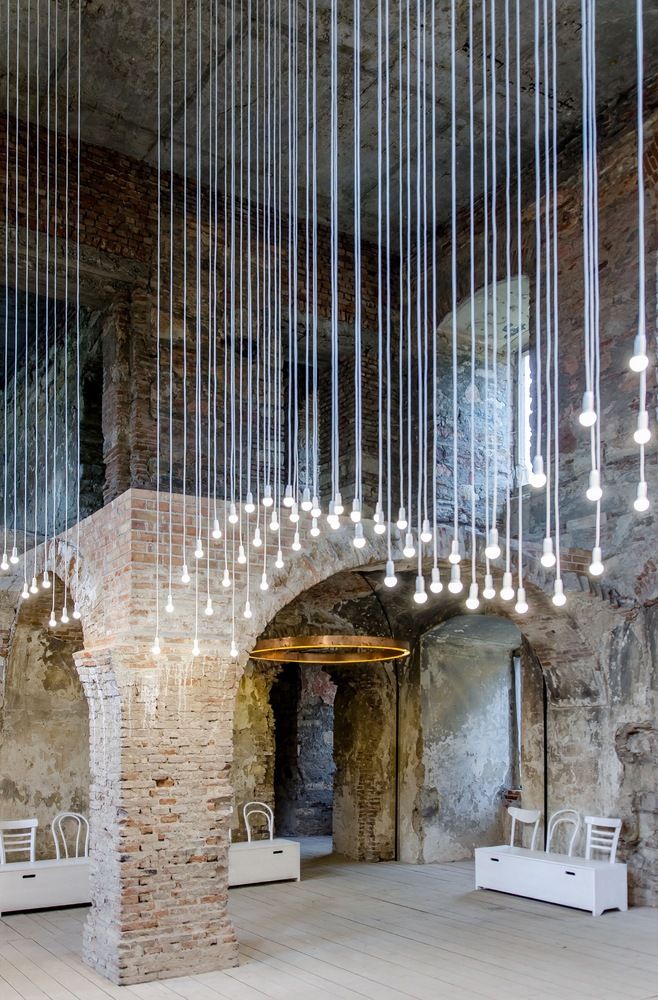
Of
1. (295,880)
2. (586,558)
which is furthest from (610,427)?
(295,880)

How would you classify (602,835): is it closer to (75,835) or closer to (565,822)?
(565,822)

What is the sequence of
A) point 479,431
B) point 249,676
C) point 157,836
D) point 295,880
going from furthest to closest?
point 479,431 → point 249,676 → point 295,880 → point 157,836

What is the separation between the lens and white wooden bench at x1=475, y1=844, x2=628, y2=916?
9359 millimetres

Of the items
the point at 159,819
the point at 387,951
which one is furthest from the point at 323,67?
the point at 387,951

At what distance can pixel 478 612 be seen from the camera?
12328mm

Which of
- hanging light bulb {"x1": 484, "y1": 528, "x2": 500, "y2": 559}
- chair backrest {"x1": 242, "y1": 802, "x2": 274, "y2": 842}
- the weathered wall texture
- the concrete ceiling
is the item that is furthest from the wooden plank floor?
the concrete ceiling

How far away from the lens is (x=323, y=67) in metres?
11.4

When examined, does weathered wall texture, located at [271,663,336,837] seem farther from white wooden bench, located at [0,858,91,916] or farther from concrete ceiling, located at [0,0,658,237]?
concrete ceiling, located at [0,0,658,237]

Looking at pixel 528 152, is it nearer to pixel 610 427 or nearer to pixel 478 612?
pixel 610 427

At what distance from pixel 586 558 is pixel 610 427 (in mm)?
1432

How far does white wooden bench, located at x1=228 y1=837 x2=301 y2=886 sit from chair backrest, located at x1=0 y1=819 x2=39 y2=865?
2.06 meters

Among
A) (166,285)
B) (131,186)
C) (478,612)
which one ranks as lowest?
(478,612)

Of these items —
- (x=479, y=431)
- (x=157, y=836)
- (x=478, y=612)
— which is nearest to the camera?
(x=157, y=836)

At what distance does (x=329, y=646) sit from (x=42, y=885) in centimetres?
387
